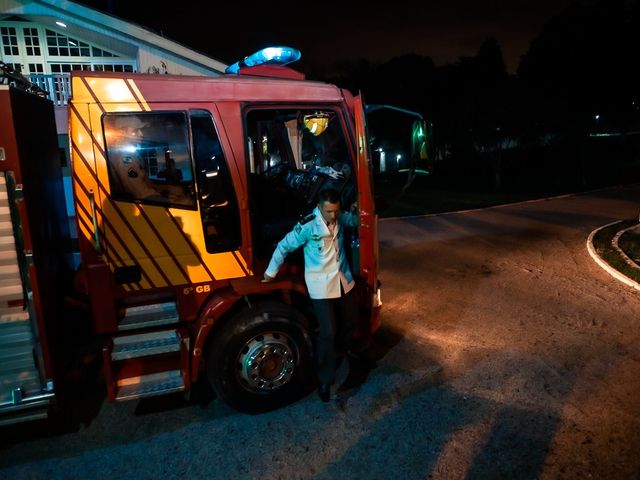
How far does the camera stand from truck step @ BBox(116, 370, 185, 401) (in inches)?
140

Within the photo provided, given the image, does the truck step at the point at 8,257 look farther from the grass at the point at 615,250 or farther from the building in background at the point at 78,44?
the building in background at the point at 78,44

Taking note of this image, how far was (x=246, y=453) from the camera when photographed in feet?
11.4

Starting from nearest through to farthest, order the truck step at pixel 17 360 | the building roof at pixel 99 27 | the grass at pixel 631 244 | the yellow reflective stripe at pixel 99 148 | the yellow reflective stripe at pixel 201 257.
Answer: the truck step at pixel 17 360
the yellow reflective stripe at pixel 99 148
the yellow reflective stripe at pixel 201 257
the grass at pixel 631 244
the building roof at pixel 99 27

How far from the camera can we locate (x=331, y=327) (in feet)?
12.7

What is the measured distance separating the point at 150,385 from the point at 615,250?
343 inches

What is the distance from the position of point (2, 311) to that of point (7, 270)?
30cm

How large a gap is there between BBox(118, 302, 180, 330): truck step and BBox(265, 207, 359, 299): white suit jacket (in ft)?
2.82

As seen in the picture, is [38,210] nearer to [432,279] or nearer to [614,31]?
[432,279]

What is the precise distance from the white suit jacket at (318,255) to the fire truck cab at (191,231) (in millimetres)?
202

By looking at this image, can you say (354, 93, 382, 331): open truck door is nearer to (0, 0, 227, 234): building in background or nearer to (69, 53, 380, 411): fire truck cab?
(69, 53, 380, 411): fire truck cab

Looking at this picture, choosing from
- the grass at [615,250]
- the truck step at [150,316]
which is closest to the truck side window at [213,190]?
the truck step at [150,316]

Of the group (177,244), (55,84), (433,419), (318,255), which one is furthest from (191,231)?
(55,84)

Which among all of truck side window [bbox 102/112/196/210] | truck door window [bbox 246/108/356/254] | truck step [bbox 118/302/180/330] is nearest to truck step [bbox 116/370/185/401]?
truck step [bbox 118/302/180/330]

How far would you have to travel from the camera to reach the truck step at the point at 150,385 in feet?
11.6
